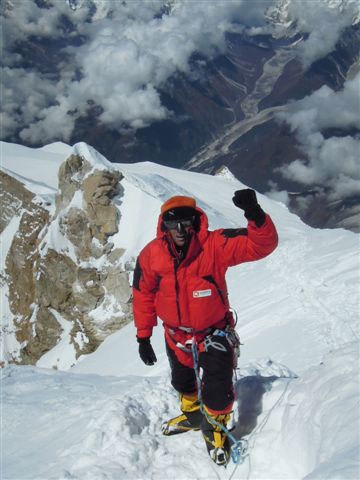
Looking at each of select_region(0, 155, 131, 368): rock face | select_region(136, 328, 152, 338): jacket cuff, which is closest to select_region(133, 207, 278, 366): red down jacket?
select_region(136, 328, 152, 338): jacket cuff

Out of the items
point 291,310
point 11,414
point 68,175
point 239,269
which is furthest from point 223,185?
point 11,414

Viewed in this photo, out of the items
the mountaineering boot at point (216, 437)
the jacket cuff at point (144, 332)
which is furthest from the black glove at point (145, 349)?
the mountaineering boot at point (216, 437)

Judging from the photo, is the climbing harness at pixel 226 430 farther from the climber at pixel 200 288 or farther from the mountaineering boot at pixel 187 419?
the mountaineering boot at pixel 187 419

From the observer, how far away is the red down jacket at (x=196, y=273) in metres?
3.96

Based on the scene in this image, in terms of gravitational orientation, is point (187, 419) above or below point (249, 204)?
below

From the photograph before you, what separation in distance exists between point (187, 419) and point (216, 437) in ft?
2.02

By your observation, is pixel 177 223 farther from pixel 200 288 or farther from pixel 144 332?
pixel 144 332

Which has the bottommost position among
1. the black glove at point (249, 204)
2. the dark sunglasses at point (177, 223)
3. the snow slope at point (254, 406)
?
the snow slope at point (254, 406)

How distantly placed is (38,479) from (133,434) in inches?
38.8

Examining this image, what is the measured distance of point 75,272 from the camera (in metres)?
27.7

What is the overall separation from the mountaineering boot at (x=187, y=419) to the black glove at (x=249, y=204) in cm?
217

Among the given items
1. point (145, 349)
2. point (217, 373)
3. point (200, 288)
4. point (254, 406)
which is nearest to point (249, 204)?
point (200, 288)

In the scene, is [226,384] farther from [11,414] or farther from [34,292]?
[34,292]

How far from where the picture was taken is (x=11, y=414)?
6172 millimetres
